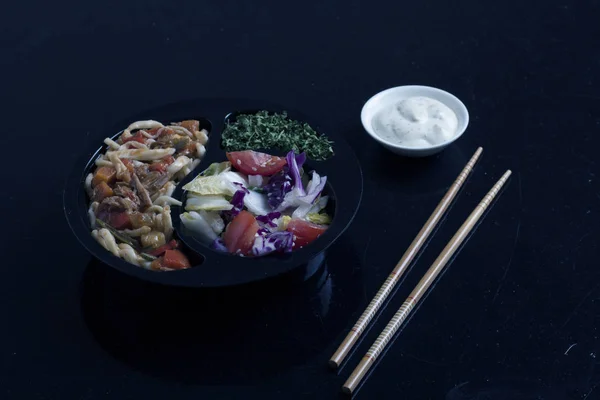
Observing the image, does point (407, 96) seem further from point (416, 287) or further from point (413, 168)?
point (416, 287)

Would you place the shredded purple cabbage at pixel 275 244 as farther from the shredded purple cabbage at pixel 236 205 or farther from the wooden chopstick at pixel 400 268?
the wooden chopstick at pixel 400 268

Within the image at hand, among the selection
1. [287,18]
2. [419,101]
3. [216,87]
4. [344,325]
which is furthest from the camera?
[287,18]

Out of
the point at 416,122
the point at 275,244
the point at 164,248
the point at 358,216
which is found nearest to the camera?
the point at 275,244

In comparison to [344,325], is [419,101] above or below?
above

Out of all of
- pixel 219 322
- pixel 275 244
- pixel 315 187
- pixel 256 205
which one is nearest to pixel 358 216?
pixel 315 187

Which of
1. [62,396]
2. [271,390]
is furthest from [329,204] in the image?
[62,396]

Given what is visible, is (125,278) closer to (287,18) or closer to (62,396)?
(62,396)

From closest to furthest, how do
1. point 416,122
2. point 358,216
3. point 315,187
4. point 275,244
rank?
point 275,244, point 315,187, point 358,216, point 416,122
